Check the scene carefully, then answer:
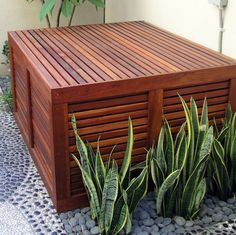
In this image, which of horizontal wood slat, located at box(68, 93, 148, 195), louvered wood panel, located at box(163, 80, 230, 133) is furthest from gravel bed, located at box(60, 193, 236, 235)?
louvered wood panel, located at box(163, 80, 230, 133)

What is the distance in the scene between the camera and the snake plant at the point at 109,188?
222 centimetres

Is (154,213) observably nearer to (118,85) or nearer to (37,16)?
(118,85)

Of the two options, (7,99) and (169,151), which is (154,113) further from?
(7,99)

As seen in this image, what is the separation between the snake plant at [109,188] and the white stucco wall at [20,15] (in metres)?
2.72

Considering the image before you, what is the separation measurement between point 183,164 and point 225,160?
38 centimetres

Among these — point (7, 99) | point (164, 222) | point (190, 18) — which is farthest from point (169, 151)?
point (7, 99)

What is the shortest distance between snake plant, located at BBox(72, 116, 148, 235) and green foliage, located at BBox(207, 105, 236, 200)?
44 centimetres

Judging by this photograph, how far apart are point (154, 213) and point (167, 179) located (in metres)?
0.35

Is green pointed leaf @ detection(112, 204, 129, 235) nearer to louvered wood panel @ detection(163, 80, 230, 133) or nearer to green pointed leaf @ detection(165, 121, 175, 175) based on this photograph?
green pointed leaf @ detection(165, 121, 175, 175)

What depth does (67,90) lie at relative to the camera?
2.29m

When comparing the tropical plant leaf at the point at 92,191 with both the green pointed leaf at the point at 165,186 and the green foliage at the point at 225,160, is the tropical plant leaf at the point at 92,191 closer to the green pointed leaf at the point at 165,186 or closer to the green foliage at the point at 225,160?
the green pointed leaf at the point at 165,186

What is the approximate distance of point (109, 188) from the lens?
86.7 inches

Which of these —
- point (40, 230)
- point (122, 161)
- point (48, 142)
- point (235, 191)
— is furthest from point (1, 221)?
point (235, 191)

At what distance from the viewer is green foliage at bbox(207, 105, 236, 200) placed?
8.15ft
